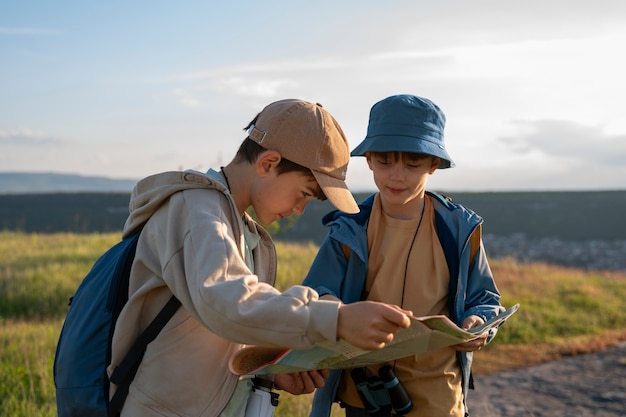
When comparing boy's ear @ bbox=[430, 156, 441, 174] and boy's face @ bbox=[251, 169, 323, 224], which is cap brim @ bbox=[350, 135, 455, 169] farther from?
boy's face @ bbox=[251, 169, 323, 224]

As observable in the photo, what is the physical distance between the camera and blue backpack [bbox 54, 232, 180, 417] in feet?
7.00

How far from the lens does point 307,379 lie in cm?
247

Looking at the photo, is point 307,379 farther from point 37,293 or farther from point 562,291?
point 562,291

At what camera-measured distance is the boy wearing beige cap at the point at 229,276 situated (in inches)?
72.0

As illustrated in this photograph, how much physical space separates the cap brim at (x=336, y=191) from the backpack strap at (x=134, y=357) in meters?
0.56

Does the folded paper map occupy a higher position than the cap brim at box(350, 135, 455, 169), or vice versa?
the cap brim at box(350, 135, 455, 169)

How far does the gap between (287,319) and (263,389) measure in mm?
622

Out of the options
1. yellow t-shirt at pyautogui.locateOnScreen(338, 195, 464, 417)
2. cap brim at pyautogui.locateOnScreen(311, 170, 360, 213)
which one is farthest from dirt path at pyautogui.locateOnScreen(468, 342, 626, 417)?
cap brim at pyautogui.locateOnScreen(311, 170, 360, 213)

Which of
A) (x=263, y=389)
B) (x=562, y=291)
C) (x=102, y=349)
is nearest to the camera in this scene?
(x=102, y=349)

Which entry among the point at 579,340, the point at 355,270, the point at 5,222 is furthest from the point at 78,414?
the point at 5,222

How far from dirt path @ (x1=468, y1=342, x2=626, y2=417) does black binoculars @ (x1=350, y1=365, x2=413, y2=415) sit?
3.67m

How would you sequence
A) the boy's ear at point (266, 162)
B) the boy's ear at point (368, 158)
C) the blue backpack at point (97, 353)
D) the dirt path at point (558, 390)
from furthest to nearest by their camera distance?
the dirt path at point (558, 390) → the boy's ear at point (368, 158) → the boy's ear at point (266, 162) → the blue backpack at point (97, 353)

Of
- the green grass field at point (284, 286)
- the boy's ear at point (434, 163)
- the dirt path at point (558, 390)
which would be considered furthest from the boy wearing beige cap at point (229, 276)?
the dirt path at point (558, 390)

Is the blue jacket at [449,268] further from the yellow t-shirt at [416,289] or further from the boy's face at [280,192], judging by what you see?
the boy's face at [280,192]
